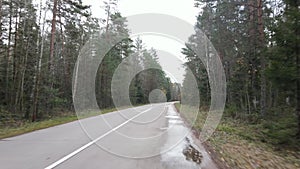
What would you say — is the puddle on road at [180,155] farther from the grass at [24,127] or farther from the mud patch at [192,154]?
the grass at [24,127]

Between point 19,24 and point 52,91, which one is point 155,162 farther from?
point 19,24

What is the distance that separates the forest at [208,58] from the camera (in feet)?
28.3

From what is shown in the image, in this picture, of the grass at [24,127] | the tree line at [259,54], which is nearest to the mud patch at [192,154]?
the tree line at [259,54]

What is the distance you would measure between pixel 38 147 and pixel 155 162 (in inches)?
150

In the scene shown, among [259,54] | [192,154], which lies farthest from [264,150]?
[259,54]

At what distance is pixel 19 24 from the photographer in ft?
78.3

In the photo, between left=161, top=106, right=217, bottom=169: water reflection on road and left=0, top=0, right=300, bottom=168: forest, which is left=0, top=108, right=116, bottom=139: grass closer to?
left=0, top=0, right=300, bottom=168: forest

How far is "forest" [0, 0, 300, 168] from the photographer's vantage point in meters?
8.62

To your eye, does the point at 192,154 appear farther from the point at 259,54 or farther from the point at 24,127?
the point at 24,127

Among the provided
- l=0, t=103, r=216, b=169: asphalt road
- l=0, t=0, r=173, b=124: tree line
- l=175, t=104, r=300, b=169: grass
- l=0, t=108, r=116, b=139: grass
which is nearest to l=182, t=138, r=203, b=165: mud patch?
l=0, t=103, r=216, b=169: asphalt road

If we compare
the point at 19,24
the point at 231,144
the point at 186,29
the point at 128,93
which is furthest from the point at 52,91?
the point at 128,93

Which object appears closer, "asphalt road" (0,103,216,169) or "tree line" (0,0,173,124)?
"asphalt road" (0,103,216,169)

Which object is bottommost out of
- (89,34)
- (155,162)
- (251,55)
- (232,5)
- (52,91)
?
(155,162)

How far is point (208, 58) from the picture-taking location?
2894cm
